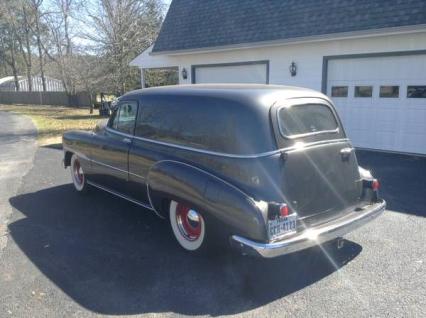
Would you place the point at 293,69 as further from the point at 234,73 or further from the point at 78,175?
the point at 78,175

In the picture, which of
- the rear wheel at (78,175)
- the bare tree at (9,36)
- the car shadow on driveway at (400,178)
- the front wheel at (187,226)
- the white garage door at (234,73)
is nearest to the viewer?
the front wheel at (187,226)

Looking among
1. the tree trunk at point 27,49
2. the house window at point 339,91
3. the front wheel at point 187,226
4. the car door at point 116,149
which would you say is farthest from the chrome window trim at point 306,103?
the tree trunk at point 27,49

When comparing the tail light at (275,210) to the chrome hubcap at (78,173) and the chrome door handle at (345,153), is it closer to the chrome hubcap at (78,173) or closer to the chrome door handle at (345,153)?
the chrome door handle at (345,153)

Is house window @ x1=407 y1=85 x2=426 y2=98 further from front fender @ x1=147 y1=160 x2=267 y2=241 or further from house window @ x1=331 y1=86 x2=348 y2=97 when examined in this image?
front fender @ x1=147 y1=160 x2=267 y2=241

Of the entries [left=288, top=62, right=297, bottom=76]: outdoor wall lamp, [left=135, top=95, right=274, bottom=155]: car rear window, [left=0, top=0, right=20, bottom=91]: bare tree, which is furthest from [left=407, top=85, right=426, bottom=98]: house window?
[left=0, top=0, right=20, bottom=91]: bare tree

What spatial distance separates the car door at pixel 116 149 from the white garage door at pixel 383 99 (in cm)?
688

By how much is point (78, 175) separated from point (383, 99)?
7.38 meters

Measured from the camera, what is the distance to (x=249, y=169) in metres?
3.69

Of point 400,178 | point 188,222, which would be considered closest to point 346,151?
point 188,222

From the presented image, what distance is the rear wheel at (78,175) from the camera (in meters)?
6.47

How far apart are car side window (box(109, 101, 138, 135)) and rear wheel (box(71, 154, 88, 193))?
124cm

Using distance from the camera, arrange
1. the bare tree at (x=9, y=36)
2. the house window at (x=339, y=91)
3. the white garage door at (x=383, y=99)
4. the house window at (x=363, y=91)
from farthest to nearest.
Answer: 1. the bare tree at (x=9, y=36)
2. the house window at (x=339, y=91)
3. the house window at (x=363, y=91)
4. the white garage door at (x=383, y=99)

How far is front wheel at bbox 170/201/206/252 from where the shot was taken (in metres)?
4.18

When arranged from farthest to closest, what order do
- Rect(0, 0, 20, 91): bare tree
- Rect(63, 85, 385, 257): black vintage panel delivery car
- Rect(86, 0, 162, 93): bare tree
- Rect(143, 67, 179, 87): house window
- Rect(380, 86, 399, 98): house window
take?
Rect(0, 0, 20, 91): bare tree, Rect(143, 67, 179, 87): house window, Rect(86, 0, 162, 93): bare tree, Rect(380, 86, 399, 98): house window, Rect(63, 85, 385, 257): black vintage panel delivery car
